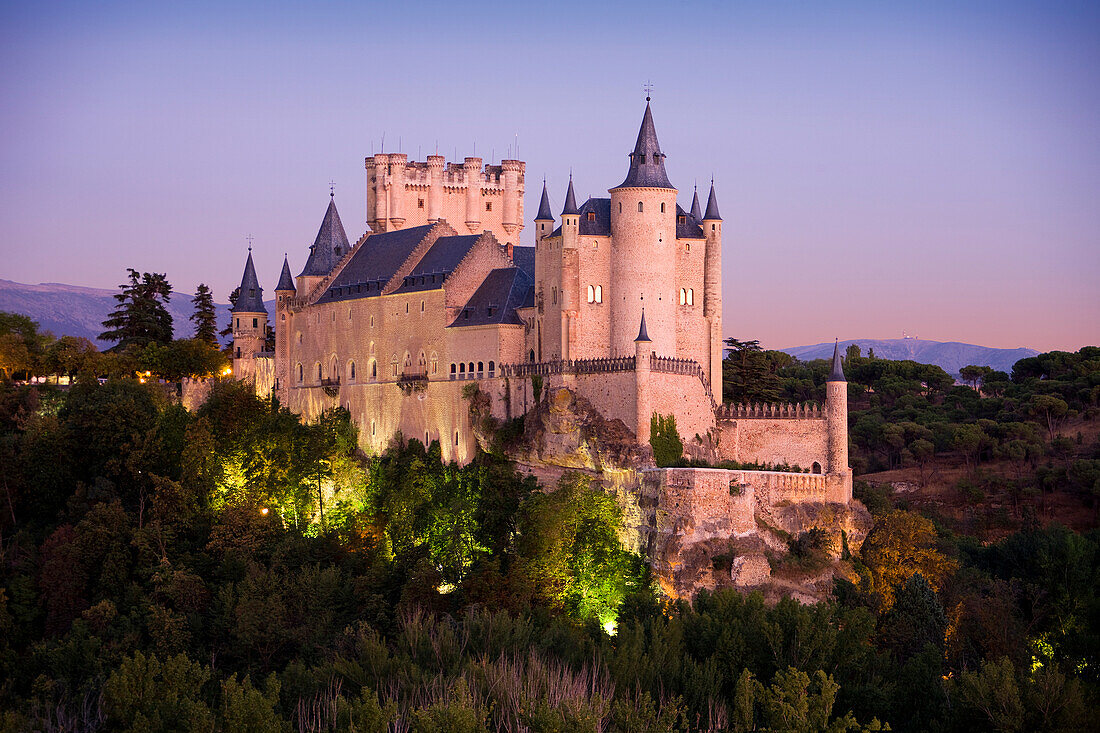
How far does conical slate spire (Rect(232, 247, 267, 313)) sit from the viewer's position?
91.9 meters

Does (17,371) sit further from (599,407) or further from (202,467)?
(599,407)

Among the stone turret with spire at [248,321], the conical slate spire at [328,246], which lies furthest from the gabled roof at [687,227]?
the stone turret with spire at [248,321]

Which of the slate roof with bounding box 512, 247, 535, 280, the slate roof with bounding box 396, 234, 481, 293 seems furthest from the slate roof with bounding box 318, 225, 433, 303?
the slate roof with bounding box 512, 247, 535, 280

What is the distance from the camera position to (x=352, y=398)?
8188 cm

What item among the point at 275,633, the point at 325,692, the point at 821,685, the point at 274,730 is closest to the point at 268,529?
the point at 275,633

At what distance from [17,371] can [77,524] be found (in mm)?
25228

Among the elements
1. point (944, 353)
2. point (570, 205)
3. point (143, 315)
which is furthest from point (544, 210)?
point (944, 353)

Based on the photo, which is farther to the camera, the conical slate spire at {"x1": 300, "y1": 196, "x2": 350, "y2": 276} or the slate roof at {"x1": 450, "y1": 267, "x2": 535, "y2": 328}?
the conical slate spire at {"x1": 300, "y1": 196, "x2": 350, "y2": 276}

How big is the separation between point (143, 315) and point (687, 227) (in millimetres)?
46118

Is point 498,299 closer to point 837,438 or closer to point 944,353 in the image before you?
point 837,438

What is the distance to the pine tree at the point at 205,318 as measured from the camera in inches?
4003

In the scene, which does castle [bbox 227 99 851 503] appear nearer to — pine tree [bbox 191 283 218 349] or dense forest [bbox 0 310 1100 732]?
dense forest [bbox 0 310 1100 732]

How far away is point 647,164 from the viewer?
228 ft

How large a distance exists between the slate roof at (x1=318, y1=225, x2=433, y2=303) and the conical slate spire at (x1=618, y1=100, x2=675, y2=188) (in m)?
17.5
